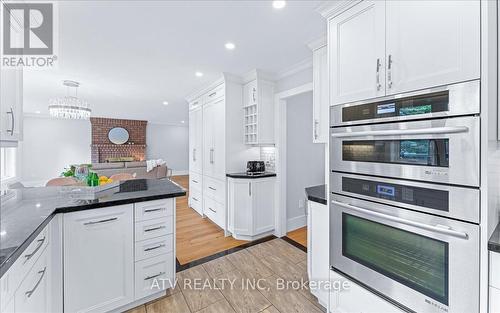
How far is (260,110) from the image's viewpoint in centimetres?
324

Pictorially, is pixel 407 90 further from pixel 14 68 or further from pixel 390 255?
pixel 14 68

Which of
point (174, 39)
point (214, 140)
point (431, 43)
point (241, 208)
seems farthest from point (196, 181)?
point (431, 43)

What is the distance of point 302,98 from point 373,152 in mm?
2416

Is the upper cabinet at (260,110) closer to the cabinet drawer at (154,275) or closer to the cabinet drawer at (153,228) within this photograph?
the cabinet drawer at (153,228)

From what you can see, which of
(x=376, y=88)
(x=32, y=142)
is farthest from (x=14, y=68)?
(x=32, y=142)

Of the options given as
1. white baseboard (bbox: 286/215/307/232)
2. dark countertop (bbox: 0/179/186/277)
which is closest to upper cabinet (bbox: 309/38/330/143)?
dark countertop (bbox: 0/179/186/277)

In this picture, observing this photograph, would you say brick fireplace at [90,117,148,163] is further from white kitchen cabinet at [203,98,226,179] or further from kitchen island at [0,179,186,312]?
kitchen island at [0,179,186,312]

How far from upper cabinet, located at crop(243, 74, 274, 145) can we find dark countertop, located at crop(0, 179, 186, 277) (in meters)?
1.57

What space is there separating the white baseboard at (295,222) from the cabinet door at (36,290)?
9.37 feet

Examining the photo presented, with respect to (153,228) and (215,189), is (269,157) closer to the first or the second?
(215,189)

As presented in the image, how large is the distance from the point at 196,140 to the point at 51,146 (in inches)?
299

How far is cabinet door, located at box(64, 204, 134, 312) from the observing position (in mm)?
1512

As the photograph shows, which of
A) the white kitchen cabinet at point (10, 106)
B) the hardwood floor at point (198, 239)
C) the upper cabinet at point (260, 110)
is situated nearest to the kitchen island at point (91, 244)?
the white kitchen cabinet at point (10, 106)

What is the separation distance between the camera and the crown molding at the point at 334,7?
1461 mm
